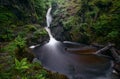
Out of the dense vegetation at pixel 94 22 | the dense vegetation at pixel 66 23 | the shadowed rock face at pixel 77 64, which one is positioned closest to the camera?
the shadowed rock face at pixel 77 64

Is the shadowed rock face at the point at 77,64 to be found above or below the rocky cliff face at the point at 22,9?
below

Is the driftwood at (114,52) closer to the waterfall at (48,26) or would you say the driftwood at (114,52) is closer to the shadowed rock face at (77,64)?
the shadowed rock face at (77,64)

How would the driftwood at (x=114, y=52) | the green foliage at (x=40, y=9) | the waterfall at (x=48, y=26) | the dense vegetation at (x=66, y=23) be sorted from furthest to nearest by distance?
the green foliage at (x=40, y=9)
the waterfall at (x=48, y=26)
the dense vegetation at (x=66, y=23)
the driftwood at (x=114, y=52)

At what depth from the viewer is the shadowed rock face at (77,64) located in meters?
14.4

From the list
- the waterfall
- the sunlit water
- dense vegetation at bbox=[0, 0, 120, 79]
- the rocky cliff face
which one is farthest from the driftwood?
the rocky cliff face

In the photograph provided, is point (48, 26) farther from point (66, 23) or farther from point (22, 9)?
point (66, 23)

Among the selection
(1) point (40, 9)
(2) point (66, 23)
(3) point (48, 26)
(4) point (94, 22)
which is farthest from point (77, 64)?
(1) point (40, 9)

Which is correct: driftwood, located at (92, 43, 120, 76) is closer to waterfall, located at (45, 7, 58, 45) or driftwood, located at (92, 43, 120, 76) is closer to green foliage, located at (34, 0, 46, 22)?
waterfall, located at (45, 7, 58, 45)

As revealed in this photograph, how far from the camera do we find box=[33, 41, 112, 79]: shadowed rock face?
14367 millimetres

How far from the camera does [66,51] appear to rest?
69.5ft

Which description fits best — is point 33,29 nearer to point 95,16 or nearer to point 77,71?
point 95,16

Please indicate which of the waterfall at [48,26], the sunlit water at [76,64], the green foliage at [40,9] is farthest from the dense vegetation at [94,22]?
the green foliage at [40,9]

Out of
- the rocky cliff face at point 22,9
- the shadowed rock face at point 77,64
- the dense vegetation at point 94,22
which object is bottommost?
the shadowed rock face at point 77,64

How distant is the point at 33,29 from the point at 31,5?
698cm
